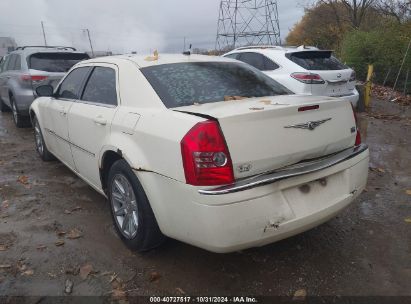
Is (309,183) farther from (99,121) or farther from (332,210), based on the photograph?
(99,121)

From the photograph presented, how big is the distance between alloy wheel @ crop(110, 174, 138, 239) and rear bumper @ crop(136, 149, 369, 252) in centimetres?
36

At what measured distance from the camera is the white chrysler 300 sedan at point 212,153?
99.2 inches

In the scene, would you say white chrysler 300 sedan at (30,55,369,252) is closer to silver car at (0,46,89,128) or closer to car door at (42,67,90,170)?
car door at (42,67,90,170)

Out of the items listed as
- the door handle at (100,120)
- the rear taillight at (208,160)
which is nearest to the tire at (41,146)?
the door handle at (100,120)

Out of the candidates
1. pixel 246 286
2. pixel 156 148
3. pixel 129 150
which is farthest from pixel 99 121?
pixel 246 286

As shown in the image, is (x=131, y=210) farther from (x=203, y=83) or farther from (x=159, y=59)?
(x=159, y=59)

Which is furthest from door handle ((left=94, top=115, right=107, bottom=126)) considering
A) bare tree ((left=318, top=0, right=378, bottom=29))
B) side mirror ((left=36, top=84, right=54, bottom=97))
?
bare tree ((left=318, top=0, right=378, bottom=29))

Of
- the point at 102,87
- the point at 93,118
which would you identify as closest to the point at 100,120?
the point at 93,118

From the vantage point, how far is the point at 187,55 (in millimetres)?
4051

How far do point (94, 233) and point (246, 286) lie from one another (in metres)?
1.61

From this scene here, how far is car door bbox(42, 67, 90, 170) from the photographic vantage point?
4422 millimetres

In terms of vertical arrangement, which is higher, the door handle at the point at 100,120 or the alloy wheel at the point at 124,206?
the door handle at the point at 100,120

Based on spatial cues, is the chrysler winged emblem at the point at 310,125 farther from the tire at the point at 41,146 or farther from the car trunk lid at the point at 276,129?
the tire at the point at 41,146

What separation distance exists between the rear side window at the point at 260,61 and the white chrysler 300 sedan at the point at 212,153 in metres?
4.33
